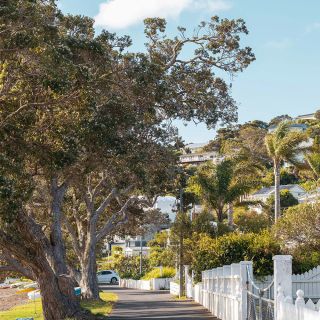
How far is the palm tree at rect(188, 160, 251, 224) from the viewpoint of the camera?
139ft

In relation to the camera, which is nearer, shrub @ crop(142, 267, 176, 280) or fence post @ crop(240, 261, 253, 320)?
fence post @ crop(240, 261, 253, 320)

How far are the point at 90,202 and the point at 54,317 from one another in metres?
15.7

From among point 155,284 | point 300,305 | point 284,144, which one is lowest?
point 155,284

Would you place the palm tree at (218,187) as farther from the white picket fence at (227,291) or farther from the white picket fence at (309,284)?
the white picket fence at (309,284)

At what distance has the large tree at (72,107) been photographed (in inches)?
681

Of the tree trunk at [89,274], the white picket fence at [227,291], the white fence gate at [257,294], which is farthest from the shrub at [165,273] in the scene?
the white picket fence at [227,291]

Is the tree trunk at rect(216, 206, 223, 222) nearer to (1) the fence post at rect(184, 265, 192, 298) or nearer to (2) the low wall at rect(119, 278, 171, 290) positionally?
(1) the fence post at rect(184, 265, 192, 298)

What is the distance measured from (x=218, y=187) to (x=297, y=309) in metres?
32.3

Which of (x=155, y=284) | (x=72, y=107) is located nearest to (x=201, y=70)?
(x=72, y=107)

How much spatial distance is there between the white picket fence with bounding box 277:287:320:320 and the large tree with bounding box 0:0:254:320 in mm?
6729

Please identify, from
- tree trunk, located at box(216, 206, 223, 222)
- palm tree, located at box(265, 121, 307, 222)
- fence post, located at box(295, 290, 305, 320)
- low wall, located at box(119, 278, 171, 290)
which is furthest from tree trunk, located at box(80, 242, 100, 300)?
fence post, located at box(295, 290, 305, 320)

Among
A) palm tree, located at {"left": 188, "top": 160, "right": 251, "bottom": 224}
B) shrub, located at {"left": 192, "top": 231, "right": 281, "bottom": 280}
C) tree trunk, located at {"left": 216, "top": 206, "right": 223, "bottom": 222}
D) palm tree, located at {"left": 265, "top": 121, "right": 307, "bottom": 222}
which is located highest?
palm tree, located at {"left": 265, "top": 121, "right": 307, "bottom": 222}

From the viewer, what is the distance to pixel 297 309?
10.0 meters

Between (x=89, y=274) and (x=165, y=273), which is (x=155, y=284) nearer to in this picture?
(x=165, y=273)
